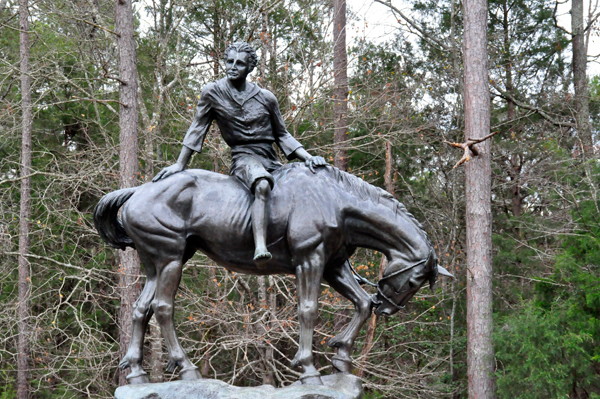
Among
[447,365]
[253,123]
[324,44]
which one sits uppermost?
[324,44]

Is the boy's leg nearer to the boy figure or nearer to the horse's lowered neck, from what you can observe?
the boy figure

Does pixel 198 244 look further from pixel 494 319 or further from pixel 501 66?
pixel 501 66

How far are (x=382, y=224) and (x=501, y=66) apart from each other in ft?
36.1

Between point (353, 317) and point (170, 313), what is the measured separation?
1358 mm

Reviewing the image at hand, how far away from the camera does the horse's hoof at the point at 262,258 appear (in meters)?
4.36

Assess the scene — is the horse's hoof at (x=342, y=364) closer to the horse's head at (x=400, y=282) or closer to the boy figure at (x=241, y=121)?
the horse's head at (x=400, y=282)

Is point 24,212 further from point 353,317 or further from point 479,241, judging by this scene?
point 353,317


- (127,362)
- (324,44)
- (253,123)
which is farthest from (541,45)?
(127,362)

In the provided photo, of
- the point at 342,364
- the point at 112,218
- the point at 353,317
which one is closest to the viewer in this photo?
the point at 342,364

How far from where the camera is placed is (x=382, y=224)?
468 cm

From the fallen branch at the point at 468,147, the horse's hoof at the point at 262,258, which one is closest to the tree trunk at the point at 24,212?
the fallen branch at the point at 468,147

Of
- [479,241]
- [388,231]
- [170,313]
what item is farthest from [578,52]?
[170,313]

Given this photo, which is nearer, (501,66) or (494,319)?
(494,319)

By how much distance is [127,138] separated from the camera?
1040 cm
